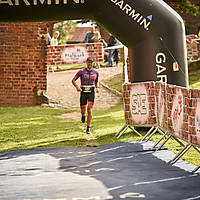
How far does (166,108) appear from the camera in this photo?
800cm

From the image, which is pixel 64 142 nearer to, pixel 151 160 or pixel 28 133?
pixel 28 133

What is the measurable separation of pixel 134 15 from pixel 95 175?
460cm

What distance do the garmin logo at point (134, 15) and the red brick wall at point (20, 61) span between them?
7734 millimetres

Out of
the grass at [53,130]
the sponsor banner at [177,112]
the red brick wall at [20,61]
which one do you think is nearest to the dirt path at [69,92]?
the red brick wall at [20,61]

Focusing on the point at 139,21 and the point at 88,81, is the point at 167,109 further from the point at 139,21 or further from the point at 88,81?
the point at 88,81

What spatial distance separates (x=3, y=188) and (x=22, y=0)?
4916 mm

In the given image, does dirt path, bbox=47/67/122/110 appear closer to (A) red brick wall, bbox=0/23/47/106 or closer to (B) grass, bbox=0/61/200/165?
(A) red brick wall, bbox=0/23/47/106

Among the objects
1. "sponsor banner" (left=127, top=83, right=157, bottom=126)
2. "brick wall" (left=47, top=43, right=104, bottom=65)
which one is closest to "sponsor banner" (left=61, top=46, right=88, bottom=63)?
"brick wall" (left=47, top=43, right=104, bottom=65)

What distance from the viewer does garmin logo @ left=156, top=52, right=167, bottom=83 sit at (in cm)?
1009

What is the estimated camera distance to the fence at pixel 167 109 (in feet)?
21.3

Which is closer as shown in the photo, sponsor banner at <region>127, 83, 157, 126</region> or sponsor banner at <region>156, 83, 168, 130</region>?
sponsor banner at <region>156, 83, 168, 130</region>

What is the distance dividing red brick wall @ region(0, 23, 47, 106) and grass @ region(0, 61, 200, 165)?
33.0 inches

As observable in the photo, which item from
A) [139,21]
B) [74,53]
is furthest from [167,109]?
[74,53]

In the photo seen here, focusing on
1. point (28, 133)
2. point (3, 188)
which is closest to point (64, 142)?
point (28, 133)
